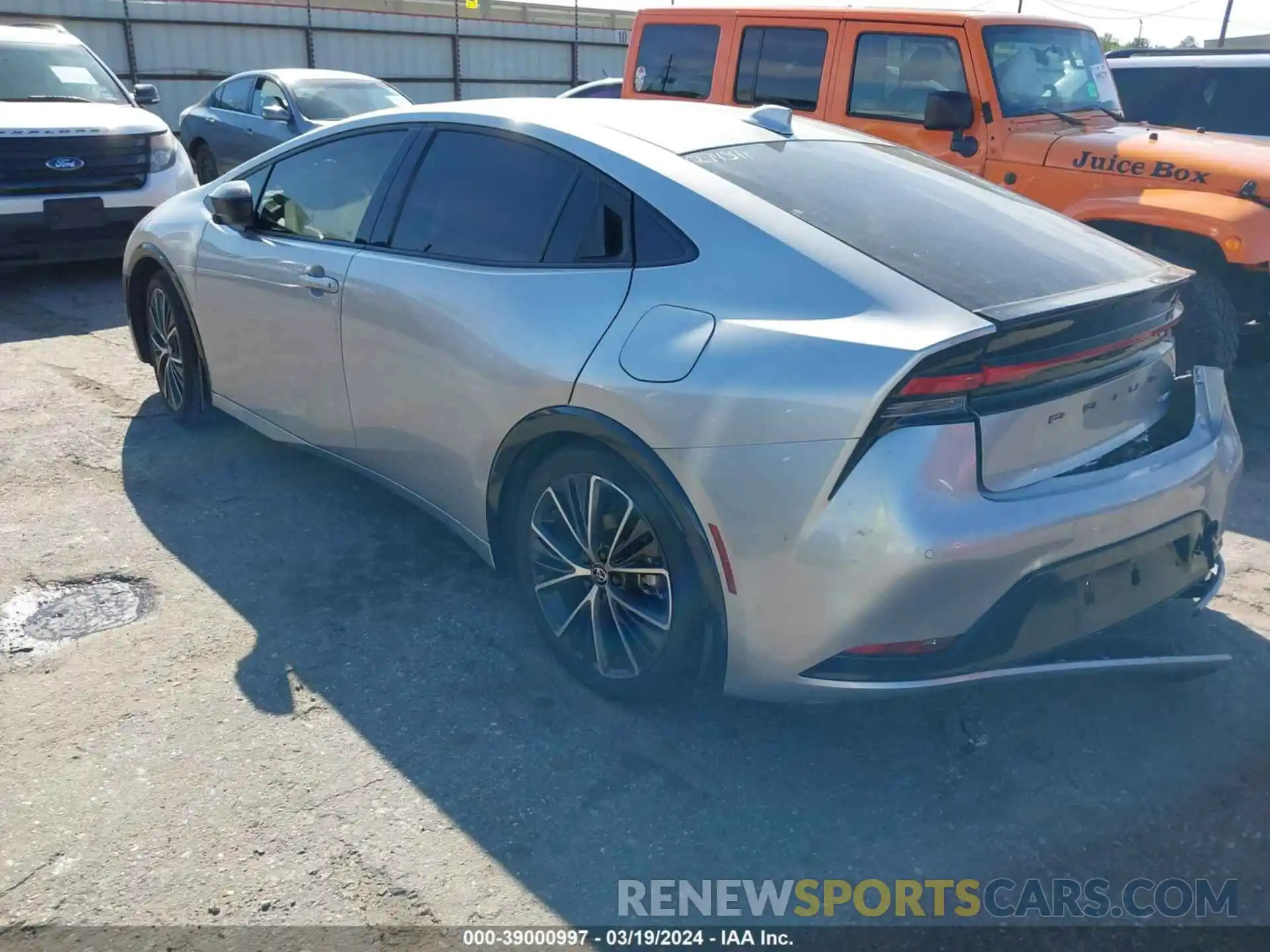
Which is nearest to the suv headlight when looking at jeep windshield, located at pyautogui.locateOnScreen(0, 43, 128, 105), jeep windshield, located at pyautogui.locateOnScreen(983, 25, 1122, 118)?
jeep windshield, located at pyautogui.locateOnScreen(0, 43, 128, 105)

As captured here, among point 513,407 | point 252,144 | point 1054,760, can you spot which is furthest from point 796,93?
point 252,144

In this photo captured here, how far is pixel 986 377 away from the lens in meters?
2.49

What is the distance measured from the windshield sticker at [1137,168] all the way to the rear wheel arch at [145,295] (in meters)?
4.56

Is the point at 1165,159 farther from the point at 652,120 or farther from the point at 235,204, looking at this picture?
the point at 235,204

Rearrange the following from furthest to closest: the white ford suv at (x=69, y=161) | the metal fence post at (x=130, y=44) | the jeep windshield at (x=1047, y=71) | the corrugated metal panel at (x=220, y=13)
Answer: the corrugated metal panel at (x=220, y=13) < the metal fence post at (x=130, y=44) < the white ford suv at (x=69, y=161) < the jeep windshield at (x=1047, y=71)

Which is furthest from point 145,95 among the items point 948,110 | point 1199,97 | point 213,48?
point 213,48

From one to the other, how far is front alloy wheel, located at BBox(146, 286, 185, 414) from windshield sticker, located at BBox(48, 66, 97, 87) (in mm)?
4696

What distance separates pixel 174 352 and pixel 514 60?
18399 millimetres

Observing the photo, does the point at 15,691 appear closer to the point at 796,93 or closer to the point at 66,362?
the point at 66,362

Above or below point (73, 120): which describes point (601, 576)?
below

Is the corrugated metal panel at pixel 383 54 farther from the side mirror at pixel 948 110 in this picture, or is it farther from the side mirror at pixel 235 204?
the side mirror at pixel 235 204

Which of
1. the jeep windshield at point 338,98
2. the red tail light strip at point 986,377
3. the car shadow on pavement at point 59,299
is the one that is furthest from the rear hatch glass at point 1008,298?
the jeep windshield at point 338,98

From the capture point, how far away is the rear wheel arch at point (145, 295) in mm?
4840

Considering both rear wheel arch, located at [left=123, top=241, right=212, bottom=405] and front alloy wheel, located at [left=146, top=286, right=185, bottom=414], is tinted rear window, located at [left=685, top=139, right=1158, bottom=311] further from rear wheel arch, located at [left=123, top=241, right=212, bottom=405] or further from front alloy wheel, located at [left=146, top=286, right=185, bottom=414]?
front alloy wheel, located at [left=146, top=286, right=185, bottom=414]
